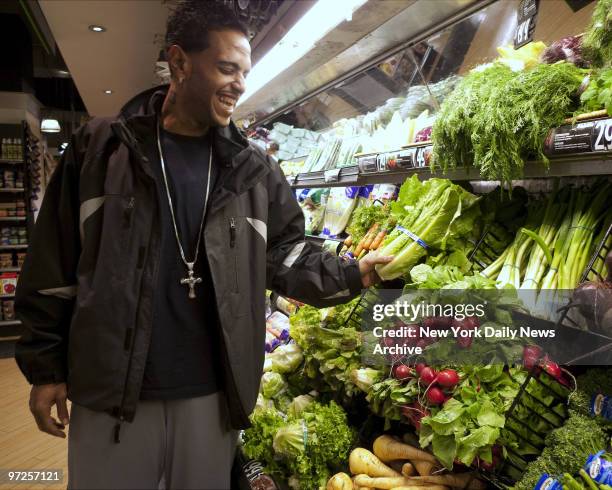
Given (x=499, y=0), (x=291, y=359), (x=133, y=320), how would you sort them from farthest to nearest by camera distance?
(x=291, y=359), (x=499, y=0), (x=133, y=320)

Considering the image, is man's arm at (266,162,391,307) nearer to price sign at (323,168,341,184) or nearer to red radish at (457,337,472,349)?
red radish at (457,337,472,349)

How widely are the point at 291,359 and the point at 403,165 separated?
1.22 metres

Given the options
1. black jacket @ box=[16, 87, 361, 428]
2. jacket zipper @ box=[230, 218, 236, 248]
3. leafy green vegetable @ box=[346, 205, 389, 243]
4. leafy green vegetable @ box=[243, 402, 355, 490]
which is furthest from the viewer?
leafy green vegetable @ box=[346, 205, 389, 243]

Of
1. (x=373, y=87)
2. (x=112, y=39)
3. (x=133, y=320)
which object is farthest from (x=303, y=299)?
(x=112, y=39)

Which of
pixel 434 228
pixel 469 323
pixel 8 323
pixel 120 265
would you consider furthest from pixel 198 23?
pixel 8 323

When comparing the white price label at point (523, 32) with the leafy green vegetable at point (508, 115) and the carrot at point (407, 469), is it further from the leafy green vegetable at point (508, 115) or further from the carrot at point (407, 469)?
the carrot at point (407, 469)

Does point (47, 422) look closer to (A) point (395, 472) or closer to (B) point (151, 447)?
(B) point (151, 447)

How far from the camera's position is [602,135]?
3.94 feet

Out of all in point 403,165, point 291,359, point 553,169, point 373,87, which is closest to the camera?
point 553,169

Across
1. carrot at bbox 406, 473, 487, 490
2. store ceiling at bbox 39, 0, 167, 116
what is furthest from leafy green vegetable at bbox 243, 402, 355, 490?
store ceiling at bbox 39, 0, 167, 116

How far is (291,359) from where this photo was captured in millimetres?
2734

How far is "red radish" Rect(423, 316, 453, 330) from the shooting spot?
1.61m

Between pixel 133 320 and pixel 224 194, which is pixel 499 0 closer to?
pixel 224 194

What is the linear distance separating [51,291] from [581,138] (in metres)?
1.57
